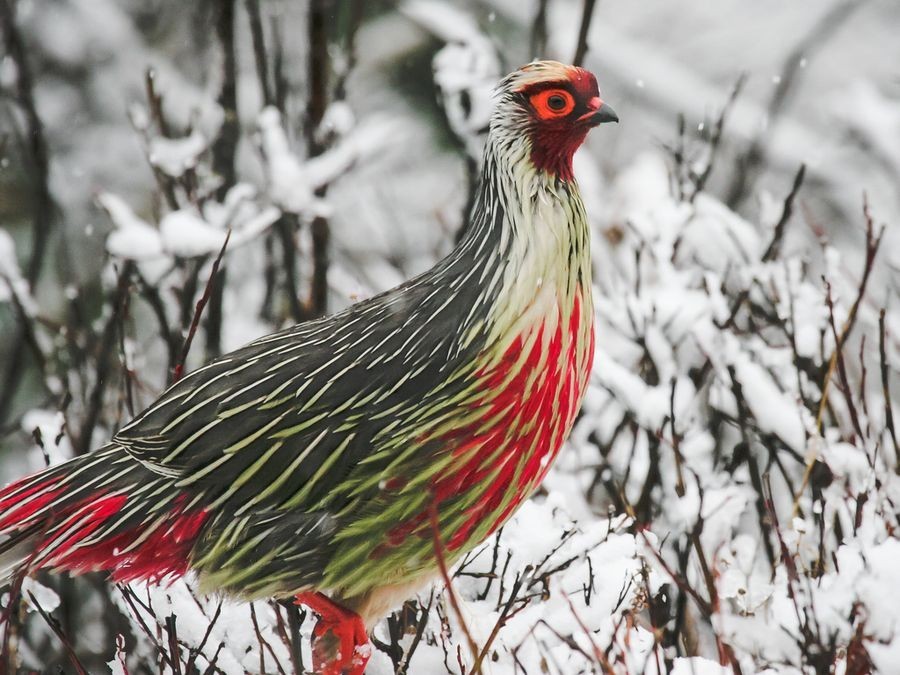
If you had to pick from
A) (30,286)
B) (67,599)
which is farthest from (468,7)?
(67,599)

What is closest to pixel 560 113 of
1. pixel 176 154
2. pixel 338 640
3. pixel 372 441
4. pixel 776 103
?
pixel 372 441

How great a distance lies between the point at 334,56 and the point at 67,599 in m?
3.53

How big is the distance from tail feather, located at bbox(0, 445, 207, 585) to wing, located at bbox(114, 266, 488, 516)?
0.18 feet

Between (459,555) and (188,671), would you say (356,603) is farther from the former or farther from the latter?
(188,671)

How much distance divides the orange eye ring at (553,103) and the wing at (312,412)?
1.46 feet

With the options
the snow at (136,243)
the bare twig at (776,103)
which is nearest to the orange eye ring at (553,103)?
the snow at (136,243)

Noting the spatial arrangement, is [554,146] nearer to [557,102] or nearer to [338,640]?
[557,102]

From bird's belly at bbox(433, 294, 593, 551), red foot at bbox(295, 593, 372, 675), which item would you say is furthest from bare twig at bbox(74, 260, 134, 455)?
bird's belly at bbox(433, 294, 593, 551)

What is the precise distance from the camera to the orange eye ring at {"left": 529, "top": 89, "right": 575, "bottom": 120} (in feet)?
8.99

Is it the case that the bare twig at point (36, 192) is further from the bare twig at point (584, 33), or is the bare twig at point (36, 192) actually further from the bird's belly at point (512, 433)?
the bird's belly at point (512, 433)

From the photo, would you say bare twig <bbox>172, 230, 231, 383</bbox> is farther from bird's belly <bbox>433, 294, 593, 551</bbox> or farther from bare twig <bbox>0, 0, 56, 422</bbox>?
bare twig <bbox>0, 0, 56, 422</bbox>

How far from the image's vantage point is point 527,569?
8.82 feet

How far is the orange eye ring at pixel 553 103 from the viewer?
274cm

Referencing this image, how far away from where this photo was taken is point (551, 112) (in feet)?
9.00
